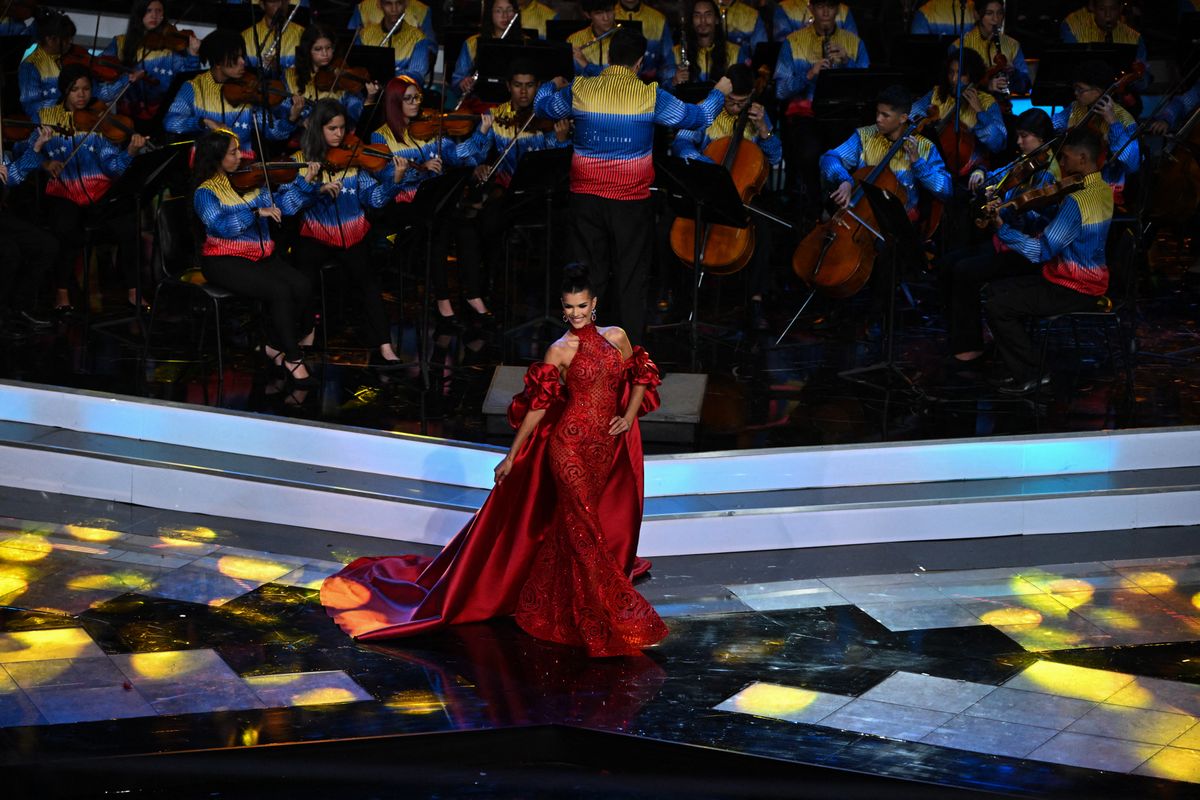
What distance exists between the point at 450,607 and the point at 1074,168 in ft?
10.7

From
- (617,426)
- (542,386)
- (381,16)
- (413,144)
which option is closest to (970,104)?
(413,144)

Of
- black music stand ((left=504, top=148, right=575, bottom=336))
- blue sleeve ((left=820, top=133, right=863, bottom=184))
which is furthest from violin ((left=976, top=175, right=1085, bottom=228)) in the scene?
black music stand ((left=504, top=148, right=575, bottom=336))

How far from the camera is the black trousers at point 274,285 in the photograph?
658 cm

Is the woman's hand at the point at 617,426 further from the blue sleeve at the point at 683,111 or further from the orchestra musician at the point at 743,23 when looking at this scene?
the orchestra musician at the point at 743,23

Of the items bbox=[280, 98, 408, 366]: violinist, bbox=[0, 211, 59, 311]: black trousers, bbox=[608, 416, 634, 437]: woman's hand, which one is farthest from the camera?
bbox=[0, 211, 59, 311]: black trousers

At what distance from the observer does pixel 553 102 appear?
663 cm

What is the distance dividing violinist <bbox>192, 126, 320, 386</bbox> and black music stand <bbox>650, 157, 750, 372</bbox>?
1530 millimetres

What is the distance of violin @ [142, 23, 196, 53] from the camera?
8531mm

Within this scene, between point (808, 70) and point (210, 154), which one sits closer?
point (210, 154)

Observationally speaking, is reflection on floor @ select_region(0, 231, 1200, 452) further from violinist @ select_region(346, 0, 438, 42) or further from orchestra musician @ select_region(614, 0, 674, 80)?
violinist @ select_region(346, 0, 438, 42)

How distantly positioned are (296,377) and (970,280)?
3013mm

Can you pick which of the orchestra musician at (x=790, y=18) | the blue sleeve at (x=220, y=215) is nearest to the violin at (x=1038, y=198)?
the blue sleeve at (x=220, y=215)

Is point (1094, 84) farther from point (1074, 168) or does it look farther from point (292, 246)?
point (292, 246)

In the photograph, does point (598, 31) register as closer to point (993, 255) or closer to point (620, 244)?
point (620, 244)
